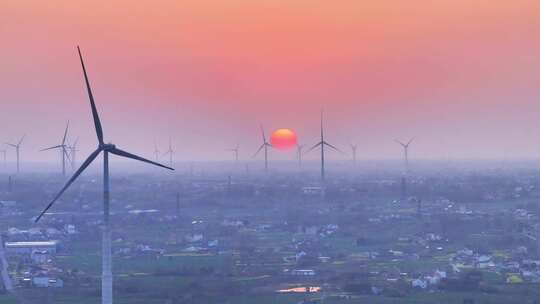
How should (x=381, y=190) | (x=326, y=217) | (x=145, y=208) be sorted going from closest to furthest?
1. (x=326, y=217)
2. (x=145, y=208)
3. (x=381, y=190)

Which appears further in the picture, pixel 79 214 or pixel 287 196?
pixel 287 196

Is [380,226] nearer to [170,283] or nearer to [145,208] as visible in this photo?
[145,208]

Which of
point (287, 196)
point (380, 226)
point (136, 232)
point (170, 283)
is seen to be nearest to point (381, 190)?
point (287, 196)

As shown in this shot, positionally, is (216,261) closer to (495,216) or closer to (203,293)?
(203,293)

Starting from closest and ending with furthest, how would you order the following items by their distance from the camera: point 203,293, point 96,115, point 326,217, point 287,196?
point 96,115
point 203,293
point 326,217
point 287,196

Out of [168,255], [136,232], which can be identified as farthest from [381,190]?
[168,255]

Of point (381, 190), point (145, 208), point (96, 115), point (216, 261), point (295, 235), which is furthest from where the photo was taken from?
point (381, 190)

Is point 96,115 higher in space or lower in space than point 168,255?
Result: higher

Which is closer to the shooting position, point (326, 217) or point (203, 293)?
point (203, 293)

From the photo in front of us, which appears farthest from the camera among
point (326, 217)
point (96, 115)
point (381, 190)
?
point (381, 190)
